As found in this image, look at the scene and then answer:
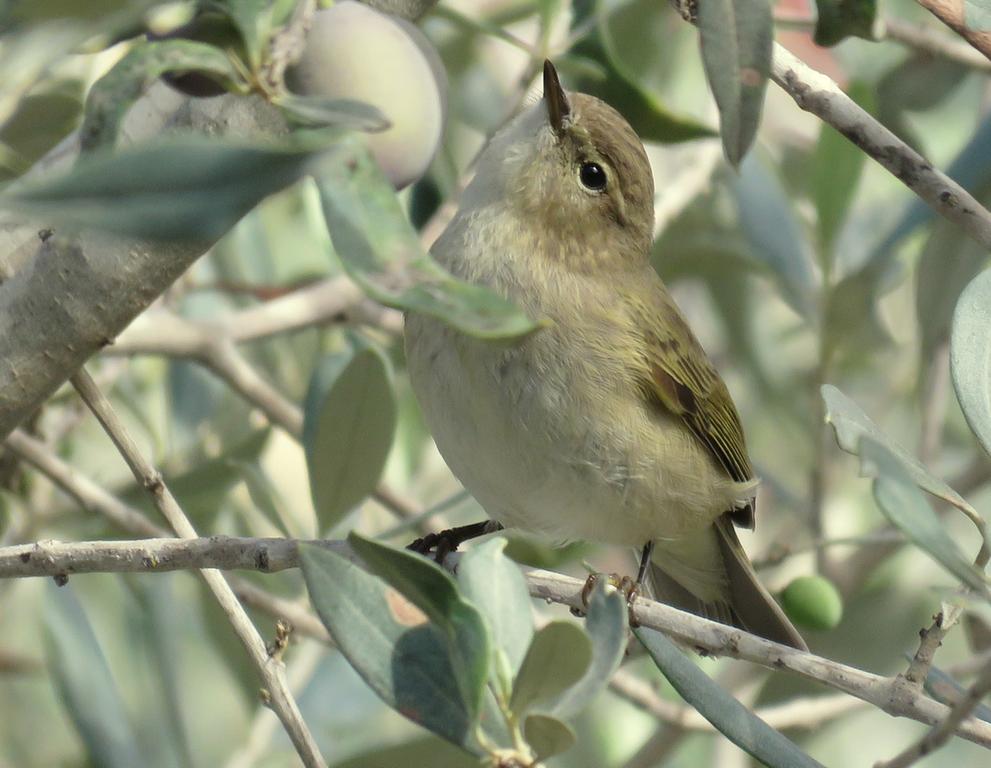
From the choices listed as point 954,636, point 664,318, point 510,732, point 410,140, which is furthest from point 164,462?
point 954,636

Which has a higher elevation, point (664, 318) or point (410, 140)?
point (410, 140)

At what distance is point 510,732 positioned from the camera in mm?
1553

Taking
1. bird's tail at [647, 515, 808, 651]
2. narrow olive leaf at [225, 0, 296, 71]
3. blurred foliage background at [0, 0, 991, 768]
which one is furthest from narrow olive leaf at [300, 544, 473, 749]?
bird's tail at [647, 515, 808, 651]

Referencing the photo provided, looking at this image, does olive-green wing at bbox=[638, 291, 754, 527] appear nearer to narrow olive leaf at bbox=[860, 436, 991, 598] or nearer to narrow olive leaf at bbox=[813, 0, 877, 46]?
narrow olive leaf at bbox=[813, 0, 877, 46]

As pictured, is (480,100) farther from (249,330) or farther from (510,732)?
(510,732)

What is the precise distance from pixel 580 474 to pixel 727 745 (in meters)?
0.99

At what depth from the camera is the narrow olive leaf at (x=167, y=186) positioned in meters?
1.09

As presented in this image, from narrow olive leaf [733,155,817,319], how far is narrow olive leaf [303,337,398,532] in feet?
5.23

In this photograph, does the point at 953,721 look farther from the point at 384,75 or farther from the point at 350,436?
the point at 350,436

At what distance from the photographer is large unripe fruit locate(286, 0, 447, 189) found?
67.7 inches

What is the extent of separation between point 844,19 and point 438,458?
252cm

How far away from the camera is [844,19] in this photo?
6.10ft

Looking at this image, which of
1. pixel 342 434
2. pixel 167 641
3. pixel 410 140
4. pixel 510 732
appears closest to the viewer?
pixel 510 732

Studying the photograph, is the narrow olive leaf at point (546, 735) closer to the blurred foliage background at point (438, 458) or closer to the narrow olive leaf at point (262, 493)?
the blurred foliage background at point (438, 458)
